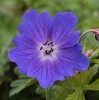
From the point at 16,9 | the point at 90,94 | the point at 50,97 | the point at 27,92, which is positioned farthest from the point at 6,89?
the point at 16,9

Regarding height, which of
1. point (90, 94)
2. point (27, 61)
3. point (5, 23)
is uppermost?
point (5, 23)

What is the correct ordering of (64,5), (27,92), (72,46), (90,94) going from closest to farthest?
1. (72,46)
2. (90,94)
3. (27,92)
4. (64,5)

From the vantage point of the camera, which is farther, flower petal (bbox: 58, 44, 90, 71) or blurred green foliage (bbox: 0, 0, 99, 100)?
blurred green foliage (bbox: 0, 0, 99, 100)

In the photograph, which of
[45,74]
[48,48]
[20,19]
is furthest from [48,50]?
[20,19]

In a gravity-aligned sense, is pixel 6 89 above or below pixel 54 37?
below

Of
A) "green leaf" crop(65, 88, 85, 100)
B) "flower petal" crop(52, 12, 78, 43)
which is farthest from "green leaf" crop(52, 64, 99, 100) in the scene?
"flower petal" crop(52, 12, 78, 43)

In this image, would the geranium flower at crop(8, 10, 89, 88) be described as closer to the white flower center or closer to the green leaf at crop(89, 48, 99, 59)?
the white flower center

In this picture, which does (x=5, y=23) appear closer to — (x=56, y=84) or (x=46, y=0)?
(x=46, y=0)
